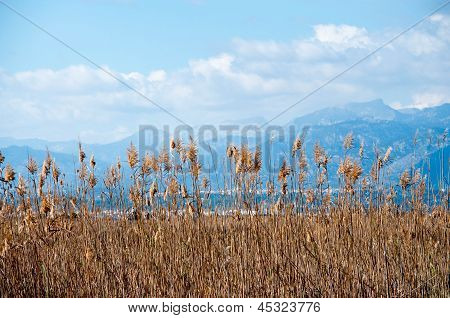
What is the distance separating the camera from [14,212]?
4.79 meters

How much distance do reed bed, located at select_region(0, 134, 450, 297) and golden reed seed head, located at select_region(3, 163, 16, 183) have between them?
0.01 m

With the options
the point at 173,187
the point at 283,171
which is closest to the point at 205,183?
the point at 173,187

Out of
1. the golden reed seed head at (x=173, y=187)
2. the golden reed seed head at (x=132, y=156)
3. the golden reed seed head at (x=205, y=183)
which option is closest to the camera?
the golden reed seed head at (x=173, y=187)

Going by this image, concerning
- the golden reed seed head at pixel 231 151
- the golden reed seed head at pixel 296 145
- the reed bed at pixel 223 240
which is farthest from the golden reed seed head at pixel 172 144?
the golden reed seed head at pixel 296 145

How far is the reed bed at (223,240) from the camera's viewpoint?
3.98 m

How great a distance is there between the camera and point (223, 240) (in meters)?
4.41

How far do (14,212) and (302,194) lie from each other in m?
2.49

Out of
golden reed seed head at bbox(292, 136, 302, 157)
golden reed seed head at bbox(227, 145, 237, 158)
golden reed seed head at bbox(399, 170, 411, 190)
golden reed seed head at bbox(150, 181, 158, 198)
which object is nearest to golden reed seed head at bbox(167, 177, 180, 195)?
golden reed seed head at bbox(150, 181, 158, 198)

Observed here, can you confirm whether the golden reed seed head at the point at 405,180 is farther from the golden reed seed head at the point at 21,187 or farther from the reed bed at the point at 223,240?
the golden reed seed head at the point at 21,187

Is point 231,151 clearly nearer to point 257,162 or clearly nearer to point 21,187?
point 257,162

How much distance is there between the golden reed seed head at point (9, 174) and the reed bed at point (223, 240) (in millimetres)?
11

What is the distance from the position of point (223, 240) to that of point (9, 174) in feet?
5.92
